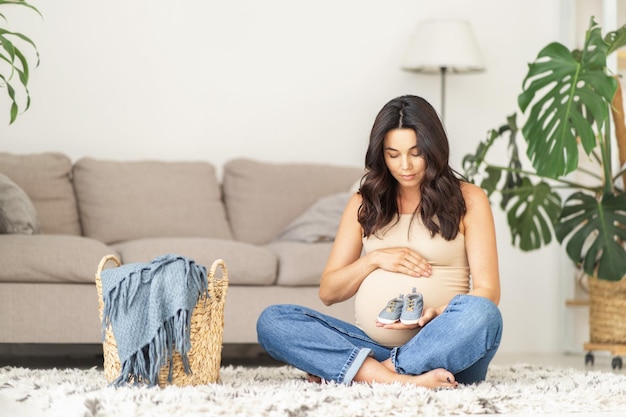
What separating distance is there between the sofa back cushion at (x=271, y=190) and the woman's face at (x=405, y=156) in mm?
1836

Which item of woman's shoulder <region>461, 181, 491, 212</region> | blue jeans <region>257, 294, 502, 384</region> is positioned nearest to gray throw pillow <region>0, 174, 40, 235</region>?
blue jeans <region>257, 294, 502, 384</region>

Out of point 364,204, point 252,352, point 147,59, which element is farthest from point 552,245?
point 364,204

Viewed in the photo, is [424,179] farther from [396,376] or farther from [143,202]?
[143,202]

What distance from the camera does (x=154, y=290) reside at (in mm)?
2406

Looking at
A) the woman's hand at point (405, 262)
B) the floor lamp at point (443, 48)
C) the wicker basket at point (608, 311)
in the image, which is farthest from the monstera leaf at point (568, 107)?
the woman's hand at point (405, 262)

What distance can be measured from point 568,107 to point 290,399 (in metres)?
1.93

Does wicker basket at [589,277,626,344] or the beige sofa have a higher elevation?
the beige sofa

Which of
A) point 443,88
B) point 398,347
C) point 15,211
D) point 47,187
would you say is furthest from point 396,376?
point 443,88

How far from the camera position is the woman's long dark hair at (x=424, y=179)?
8.35 ft

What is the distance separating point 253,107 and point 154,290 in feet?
8.40

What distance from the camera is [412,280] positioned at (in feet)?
8.39

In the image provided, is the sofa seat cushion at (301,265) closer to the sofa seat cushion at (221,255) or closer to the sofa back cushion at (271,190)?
the sofa seat cushion at (221,255)

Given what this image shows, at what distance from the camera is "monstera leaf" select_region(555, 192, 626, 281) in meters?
3.91

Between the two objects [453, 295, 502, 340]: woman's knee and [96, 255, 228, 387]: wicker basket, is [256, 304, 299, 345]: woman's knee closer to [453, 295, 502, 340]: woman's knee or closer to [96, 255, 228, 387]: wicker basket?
[96, 255, 228, 387]: wicker basket
